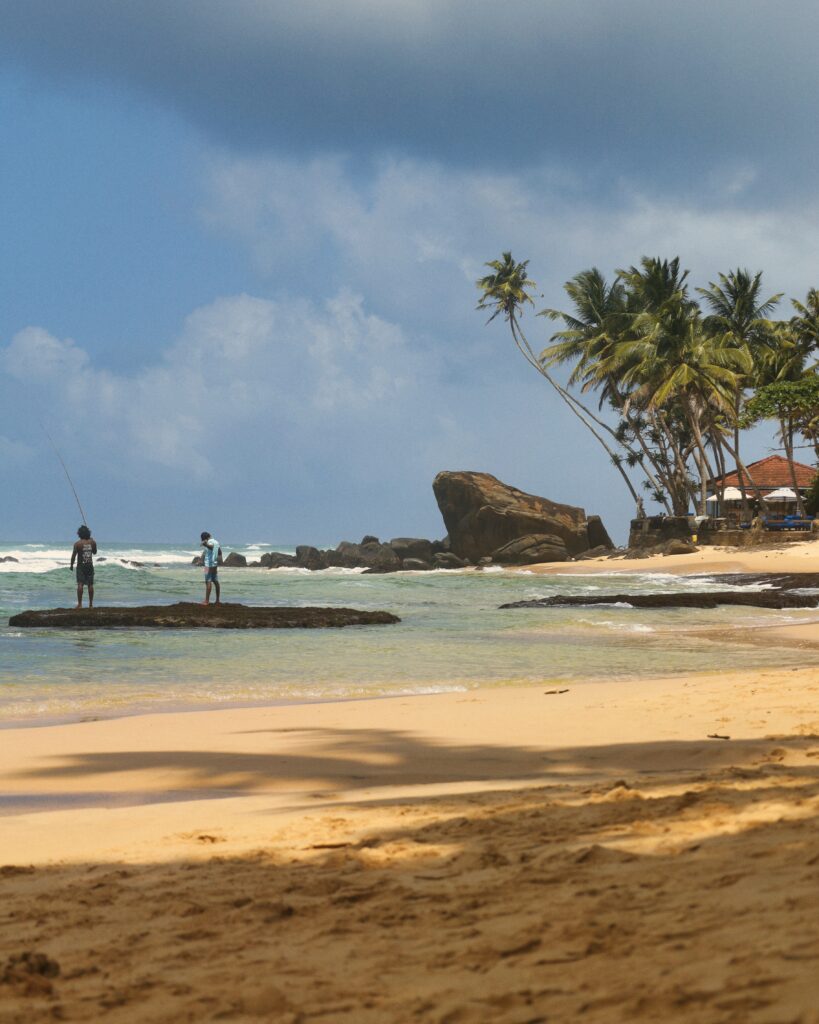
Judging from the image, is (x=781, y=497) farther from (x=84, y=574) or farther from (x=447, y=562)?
(x=84, y=574)

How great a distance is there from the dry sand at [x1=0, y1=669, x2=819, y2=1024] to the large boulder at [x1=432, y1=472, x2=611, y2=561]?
4704 centimetres

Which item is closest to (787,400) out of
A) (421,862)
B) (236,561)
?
(236,561)

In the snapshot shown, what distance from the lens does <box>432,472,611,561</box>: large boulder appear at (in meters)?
54.2

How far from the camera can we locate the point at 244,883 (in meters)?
3.69

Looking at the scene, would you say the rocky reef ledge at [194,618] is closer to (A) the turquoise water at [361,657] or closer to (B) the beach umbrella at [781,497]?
(A) the turquoise water at [361,657]

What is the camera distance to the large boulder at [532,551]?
51.9 meters

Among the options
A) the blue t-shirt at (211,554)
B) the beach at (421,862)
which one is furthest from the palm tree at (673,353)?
the beach at (421,862)

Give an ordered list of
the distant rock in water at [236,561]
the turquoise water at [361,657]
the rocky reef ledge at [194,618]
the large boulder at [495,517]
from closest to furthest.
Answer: the turquoise water at [361,657] → the rocky reef ledge at [194,618] → the large boulder at [495,517] → the distant rock in water at [236,561]

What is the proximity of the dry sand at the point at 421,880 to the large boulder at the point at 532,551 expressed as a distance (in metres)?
44.7

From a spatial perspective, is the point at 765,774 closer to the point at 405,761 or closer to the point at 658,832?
the point at 658,832

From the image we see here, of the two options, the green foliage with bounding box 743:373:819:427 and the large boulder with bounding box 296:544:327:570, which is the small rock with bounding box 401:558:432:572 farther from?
the green foliage with bounding box 743:373:819:427

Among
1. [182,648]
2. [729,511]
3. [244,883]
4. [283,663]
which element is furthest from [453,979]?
[729,511]

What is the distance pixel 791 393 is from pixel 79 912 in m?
45.1

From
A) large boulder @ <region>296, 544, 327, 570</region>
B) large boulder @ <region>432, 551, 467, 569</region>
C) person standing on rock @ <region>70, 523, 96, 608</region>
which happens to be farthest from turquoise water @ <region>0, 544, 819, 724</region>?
large boulder @ <region>296, 544, 327, 570</region>
